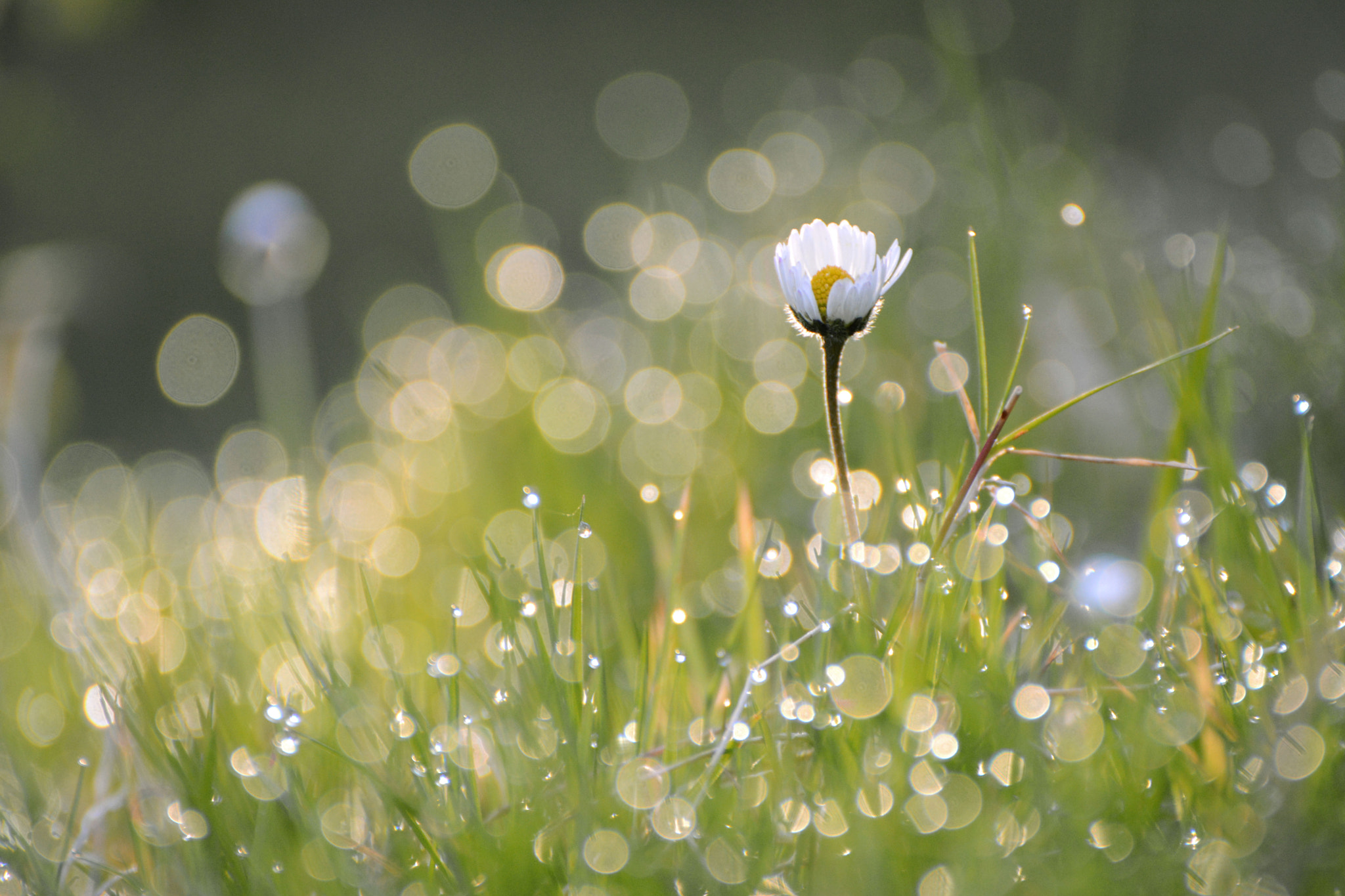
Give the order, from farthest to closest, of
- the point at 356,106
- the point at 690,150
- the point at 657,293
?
the point at 356,106 → the point at 690,150 → the point at 657,293

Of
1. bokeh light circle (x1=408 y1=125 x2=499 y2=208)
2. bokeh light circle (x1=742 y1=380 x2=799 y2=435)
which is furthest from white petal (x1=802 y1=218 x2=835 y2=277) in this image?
bokeh light circle (x1=408 y1=125 x2=499 y2=208)

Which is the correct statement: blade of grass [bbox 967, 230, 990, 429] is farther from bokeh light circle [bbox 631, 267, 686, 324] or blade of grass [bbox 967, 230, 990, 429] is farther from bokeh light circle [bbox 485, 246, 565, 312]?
bokeh light circle [bbox 485, 246, 565, 312]

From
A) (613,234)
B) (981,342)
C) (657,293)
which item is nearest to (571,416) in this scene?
(657,293)

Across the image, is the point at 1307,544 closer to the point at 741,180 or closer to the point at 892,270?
the point at 892,270

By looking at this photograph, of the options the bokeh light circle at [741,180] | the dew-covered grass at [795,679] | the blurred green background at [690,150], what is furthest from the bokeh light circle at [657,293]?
Result: the dew-covered grass at [795,679]

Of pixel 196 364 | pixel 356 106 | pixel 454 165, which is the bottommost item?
pixel 196 364

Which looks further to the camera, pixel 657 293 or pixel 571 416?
pixel 657 293

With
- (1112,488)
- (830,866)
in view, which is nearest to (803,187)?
(1112,488)
